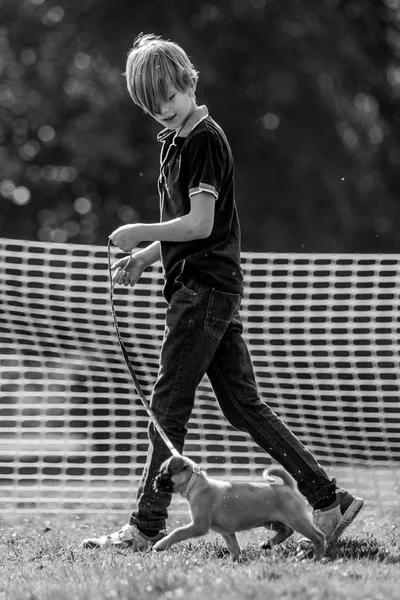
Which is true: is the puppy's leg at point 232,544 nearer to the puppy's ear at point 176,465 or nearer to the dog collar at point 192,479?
the dog collar at point 192,479

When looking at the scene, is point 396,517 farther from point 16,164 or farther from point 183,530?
point 16,164

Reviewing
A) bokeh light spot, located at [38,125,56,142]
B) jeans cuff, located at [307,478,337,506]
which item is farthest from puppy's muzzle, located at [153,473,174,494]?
bokeh light spot, located at [38,125,56,142]

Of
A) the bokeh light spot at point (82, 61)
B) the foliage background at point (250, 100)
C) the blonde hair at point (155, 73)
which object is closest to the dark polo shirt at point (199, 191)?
the blonde hair at point (155, 73)

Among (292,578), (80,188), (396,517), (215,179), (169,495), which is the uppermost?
(215,179)

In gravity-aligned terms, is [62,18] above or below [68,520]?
above

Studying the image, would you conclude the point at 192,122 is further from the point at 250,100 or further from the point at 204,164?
the point at 250,100

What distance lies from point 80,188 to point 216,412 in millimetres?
8665

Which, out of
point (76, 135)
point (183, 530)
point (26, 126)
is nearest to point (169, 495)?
point (183, 530)

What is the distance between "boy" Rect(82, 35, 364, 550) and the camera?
4.03m

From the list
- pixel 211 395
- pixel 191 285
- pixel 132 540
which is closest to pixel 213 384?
pixel 191 285

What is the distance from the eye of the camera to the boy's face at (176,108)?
4062 millimetres

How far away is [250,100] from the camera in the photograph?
50.1ft

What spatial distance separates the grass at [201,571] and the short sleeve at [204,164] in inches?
55.6

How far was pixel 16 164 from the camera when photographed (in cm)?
1650
